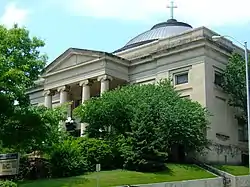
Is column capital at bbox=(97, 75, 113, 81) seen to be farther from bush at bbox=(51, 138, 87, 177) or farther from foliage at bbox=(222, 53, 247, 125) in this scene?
bush at bbox=(51, 138, 87, 177)

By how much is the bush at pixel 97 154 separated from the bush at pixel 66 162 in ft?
3.45

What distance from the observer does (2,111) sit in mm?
27750

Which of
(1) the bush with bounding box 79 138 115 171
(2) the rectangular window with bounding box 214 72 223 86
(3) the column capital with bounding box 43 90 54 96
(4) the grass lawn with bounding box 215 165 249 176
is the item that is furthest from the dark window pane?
(3) the column capital with bounding box 43 90 54 96

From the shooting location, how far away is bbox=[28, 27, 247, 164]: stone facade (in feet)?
146

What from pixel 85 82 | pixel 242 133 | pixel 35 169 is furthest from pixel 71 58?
pixel 35 169

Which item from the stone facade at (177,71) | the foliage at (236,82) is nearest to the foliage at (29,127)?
the stone facade at (177,71)

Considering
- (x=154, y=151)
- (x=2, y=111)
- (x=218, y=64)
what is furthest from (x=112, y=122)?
(x=2, y=111)

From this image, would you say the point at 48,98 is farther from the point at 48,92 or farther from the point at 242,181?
the point at 242,181

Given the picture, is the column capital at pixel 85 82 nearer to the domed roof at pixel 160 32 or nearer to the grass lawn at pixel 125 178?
the domed roof at pixel 160 32

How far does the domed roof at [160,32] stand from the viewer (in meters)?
58.0

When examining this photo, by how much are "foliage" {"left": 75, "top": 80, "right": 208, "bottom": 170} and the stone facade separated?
9.16ft

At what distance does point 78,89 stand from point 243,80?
1897 centimetres

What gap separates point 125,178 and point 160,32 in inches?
1187

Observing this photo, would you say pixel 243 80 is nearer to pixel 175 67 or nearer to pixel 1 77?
pixel 175 67
